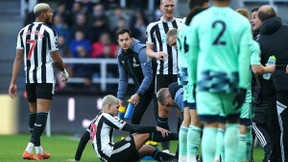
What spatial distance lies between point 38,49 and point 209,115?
3.96 m

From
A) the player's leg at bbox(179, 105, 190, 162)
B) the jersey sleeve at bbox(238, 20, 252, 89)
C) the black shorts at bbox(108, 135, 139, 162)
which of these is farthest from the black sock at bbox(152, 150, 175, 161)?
the jersey sleeve at bbox(238, 20, 252, 89)

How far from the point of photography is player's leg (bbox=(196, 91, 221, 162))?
6.63 metres

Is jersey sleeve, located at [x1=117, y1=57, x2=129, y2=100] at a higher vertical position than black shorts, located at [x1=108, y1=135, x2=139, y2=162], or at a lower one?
higher

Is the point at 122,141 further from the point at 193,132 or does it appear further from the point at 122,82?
the point at 122,82

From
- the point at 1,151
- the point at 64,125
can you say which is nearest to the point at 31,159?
the point at 1,151

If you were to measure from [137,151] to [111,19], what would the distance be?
825cm

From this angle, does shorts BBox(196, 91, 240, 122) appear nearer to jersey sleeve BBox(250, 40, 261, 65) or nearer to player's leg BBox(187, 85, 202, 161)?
player's leg BBox(187, 85, 202, 161)

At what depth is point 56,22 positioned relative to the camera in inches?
641

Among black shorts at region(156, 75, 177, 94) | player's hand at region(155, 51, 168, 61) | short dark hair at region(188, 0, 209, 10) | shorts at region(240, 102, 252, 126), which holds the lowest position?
shorts at region(240, 102, 252, 126)

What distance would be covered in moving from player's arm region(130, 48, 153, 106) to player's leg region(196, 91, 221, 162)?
339cm

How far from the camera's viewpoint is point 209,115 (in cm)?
664

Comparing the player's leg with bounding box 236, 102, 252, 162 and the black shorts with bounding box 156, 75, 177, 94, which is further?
the black shorts with bounding box 156, 75, 177, 94

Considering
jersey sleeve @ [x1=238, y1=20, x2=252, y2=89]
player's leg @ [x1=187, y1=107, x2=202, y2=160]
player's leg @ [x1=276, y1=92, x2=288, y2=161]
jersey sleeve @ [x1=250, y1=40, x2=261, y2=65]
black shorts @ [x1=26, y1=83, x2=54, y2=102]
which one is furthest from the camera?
black shorts @ [x1=26, y1=83, x2=54, y2=102]

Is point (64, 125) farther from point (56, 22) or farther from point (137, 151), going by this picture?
point (137, 151)
